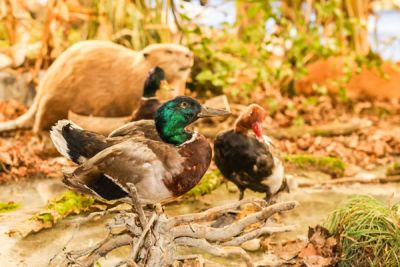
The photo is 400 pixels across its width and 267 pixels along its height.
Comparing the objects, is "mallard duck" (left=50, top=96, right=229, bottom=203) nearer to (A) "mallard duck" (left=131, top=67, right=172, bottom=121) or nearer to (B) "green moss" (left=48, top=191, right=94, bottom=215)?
(B) "green moss" (left=48, top=191, right=94, bottom=215)

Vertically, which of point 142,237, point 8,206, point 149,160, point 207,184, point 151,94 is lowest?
point 207,184

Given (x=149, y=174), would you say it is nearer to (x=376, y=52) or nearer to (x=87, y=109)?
(x=87, y=109)

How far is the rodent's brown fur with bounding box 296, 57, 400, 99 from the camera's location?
9.09m

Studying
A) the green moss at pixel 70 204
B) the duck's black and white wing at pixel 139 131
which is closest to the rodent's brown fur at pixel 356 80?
the green moss at pixel 70 204

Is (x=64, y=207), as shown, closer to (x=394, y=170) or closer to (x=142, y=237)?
(x=142, y=237)

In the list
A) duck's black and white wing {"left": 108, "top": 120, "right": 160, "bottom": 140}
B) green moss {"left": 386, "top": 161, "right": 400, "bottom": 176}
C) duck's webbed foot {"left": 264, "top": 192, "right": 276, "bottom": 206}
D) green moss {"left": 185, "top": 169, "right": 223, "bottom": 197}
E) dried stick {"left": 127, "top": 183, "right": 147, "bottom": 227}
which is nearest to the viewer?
dried stick {"left": 127, "top": 183, "right": 147, "bottom": 227}

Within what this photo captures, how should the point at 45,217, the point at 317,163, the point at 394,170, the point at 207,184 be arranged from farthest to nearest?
the point at 317,163
the point at 394,170
the point at 207,184
the point at 45,217

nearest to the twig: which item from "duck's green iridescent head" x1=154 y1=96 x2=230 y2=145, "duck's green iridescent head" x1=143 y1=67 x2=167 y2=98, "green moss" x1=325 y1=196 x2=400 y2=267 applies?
"duck's green iridescent head" x1=154 y1=96 x2=230 y2=145

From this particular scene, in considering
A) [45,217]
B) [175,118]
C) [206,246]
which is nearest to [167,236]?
[206,246]

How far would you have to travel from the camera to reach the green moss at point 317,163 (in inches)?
244

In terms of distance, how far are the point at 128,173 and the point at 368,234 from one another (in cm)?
145

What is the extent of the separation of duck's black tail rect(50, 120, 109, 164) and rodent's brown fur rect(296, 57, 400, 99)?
617 centimetres

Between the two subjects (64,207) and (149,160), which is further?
(64,207)

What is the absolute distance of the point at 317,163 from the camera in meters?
6.25
